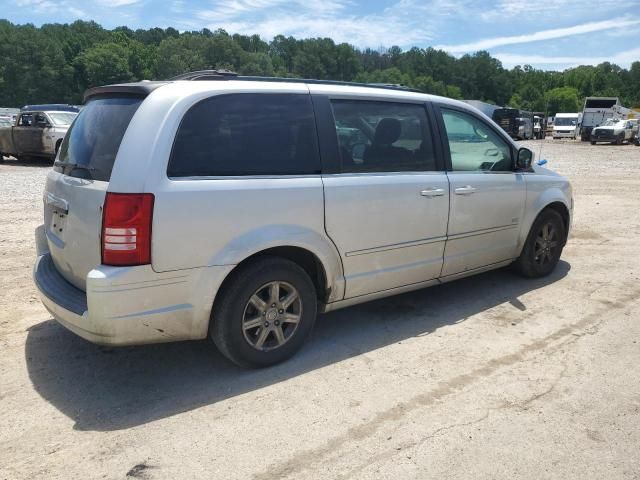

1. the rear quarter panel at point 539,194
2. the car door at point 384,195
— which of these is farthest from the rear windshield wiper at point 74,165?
the rear quarter panel at point 539,194

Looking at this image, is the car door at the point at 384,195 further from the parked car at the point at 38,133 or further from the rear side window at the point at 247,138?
the parked car at the point at 38,133

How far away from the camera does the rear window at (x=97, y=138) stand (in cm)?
324

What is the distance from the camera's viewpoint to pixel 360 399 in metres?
3.28

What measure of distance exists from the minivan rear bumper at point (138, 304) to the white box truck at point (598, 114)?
4271 centimetres

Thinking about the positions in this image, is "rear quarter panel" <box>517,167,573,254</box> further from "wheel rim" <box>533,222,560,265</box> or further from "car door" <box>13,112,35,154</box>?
"car door" <box>13,112,35,154</box>

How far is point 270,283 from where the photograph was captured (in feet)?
11.5

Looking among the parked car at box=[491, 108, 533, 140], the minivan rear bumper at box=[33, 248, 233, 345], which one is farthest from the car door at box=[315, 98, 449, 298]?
the parked car at box=[491, 108, 533, 140]

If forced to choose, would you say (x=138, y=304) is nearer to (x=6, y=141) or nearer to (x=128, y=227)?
(x=128, y=227)

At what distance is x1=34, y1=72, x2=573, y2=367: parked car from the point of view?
120 inches

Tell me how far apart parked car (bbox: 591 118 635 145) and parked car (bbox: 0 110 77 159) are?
106 feet

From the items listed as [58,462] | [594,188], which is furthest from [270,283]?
[594,188]

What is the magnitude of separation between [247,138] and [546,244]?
3.67 metres

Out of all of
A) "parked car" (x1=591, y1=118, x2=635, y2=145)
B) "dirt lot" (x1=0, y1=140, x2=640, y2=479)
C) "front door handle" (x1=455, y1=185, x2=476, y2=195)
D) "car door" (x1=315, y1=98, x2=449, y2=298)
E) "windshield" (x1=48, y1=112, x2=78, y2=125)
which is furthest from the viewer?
"parked car" (x1=591, y1=118, x2=635, y2=145)

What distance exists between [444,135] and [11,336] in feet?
12.5
